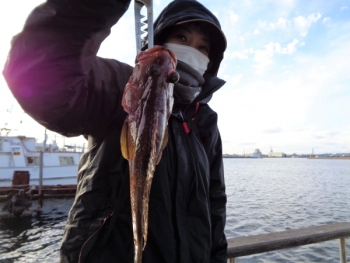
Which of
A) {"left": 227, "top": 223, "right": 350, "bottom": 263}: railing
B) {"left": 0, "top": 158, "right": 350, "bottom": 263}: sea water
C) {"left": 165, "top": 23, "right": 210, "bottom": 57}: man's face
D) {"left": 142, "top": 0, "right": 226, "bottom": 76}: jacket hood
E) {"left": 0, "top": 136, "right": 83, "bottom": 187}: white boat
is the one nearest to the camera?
{"left": 142, "top": 0, "right": 226, "bottom": 76}: jacket hood

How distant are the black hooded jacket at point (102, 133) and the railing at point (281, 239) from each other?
2.87ft

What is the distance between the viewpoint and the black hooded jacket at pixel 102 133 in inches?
46.9

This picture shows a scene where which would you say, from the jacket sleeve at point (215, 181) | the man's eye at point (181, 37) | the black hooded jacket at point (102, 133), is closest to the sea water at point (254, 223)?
the jacket sleeve at point (215, 181)

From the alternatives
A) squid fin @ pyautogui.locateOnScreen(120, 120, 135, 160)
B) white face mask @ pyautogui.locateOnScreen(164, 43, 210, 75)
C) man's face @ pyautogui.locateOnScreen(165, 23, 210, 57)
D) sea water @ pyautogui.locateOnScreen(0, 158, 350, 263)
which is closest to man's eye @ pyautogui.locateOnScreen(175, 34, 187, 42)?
man's face @ pyautogui.locateOnScreen(165, 23, 210, 57)

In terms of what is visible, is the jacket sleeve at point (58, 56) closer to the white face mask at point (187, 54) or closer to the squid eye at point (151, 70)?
the squid eye at point (151, 70)

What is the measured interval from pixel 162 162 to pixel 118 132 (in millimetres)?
367

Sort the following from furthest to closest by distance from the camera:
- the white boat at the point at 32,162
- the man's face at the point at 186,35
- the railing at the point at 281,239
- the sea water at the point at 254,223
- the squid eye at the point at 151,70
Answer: the white boat at the point at 32,162 < the sea water at the point at 254,223 < the railing at the point at 281,239 < the man's face at the point at 186,35 < the squid eye at the point at 151,70

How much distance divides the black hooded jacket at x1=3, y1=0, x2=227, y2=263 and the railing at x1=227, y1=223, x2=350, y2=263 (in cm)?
88

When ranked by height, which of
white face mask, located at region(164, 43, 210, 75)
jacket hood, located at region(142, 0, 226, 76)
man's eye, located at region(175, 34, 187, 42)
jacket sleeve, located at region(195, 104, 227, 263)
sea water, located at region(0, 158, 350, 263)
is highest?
jacket hood, located at region(142, 0, 226, 76)

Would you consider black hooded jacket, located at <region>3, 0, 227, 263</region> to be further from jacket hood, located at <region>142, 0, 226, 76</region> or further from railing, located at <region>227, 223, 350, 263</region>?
railing, located at <region>227, 223, 350, 263</region>

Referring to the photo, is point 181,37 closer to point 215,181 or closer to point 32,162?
point 215,181

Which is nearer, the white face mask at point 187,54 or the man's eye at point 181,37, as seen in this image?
the white face mask at point 187,54

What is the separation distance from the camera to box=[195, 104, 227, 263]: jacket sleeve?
2352 mm

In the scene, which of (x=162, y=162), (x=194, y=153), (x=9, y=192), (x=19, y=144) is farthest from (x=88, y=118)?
(x=19, y=144)
